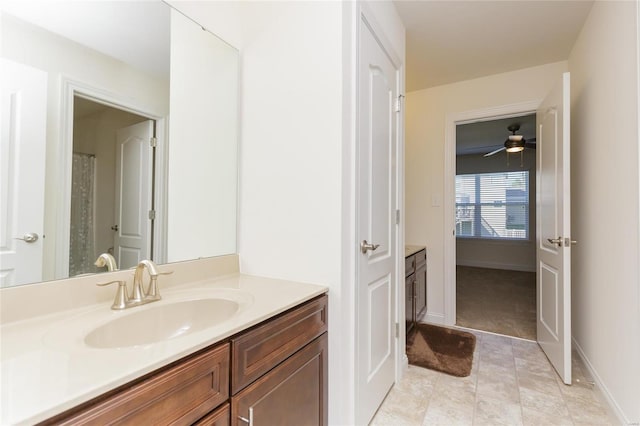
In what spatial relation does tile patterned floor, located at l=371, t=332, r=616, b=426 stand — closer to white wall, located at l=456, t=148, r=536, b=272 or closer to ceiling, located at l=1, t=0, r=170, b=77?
ceiling, located at l=1, t=0, r=170, b=77

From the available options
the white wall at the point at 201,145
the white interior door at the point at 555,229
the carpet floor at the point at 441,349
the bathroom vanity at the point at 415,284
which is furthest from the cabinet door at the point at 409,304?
the white wall at the point at 201,145

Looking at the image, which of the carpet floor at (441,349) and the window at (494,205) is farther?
the window at (494,205)

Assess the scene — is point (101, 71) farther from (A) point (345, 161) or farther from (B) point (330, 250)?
(B) point (330, 250)

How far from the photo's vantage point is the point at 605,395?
5.50 feet

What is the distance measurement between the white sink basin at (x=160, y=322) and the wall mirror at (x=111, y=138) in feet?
0.92

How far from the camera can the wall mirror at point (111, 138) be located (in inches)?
36.4

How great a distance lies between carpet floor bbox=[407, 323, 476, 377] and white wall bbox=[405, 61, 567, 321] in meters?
0.27

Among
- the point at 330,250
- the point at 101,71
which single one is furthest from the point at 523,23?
the point at 101,71

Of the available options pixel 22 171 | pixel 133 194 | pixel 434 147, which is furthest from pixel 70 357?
pixel 434 147

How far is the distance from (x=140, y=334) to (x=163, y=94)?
3.28 feet

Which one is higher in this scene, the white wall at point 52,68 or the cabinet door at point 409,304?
the white wall at point 52,68

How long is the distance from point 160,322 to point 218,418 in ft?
1.39

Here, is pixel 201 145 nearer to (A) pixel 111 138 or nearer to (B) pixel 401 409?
(A) pixel 111 138

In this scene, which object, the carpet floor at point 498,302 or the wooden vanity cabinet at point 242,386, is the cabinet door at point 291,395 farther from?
the carpet floor at point 498,302
